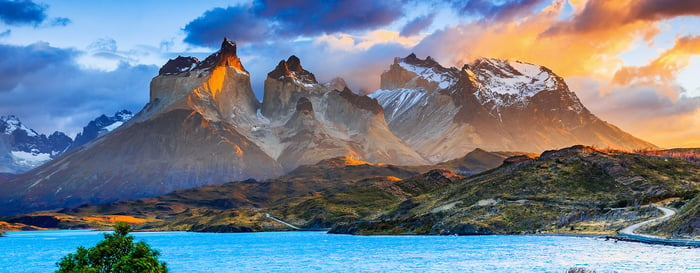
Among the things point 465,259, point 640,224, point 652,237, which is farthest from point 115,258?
point 640,224

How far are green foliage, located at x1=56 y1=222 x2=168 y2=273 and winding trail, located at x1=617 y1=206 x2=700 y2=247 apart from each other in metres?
104

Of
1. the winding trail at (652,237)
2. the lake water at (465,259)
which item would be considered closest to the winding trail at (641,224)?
the winding trail at (652,237)

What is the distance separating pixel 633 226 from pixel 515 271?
3065 inches

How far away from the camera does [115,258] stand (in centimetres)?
6806

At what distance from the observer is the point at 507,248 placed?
16738cm

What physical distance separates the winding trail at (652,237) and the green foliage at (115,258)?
→ 10428 centimetres

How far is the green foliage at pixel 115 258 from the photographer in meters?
65.2

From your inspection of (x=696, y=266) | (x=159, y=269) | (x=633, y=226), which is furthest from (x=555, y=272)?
(x=633, y=226)

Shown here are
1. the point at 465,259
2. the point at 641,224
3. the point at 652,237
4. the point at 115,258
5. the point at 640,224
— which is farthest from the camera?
the point at 640,224

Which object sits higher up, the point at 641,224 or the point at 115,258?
the point at 115,258

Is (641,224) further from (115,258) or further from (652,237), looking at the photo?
(115,258)

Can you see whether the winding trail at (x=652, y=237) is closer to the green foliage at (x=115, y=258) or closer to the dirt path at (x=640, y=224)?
the dirt path at (x=640, y=224)

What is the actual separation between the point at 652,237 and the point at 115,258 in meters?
121

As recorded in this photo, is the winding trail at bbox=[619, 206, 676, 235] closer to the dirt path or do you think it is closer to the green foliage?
the dirt path
